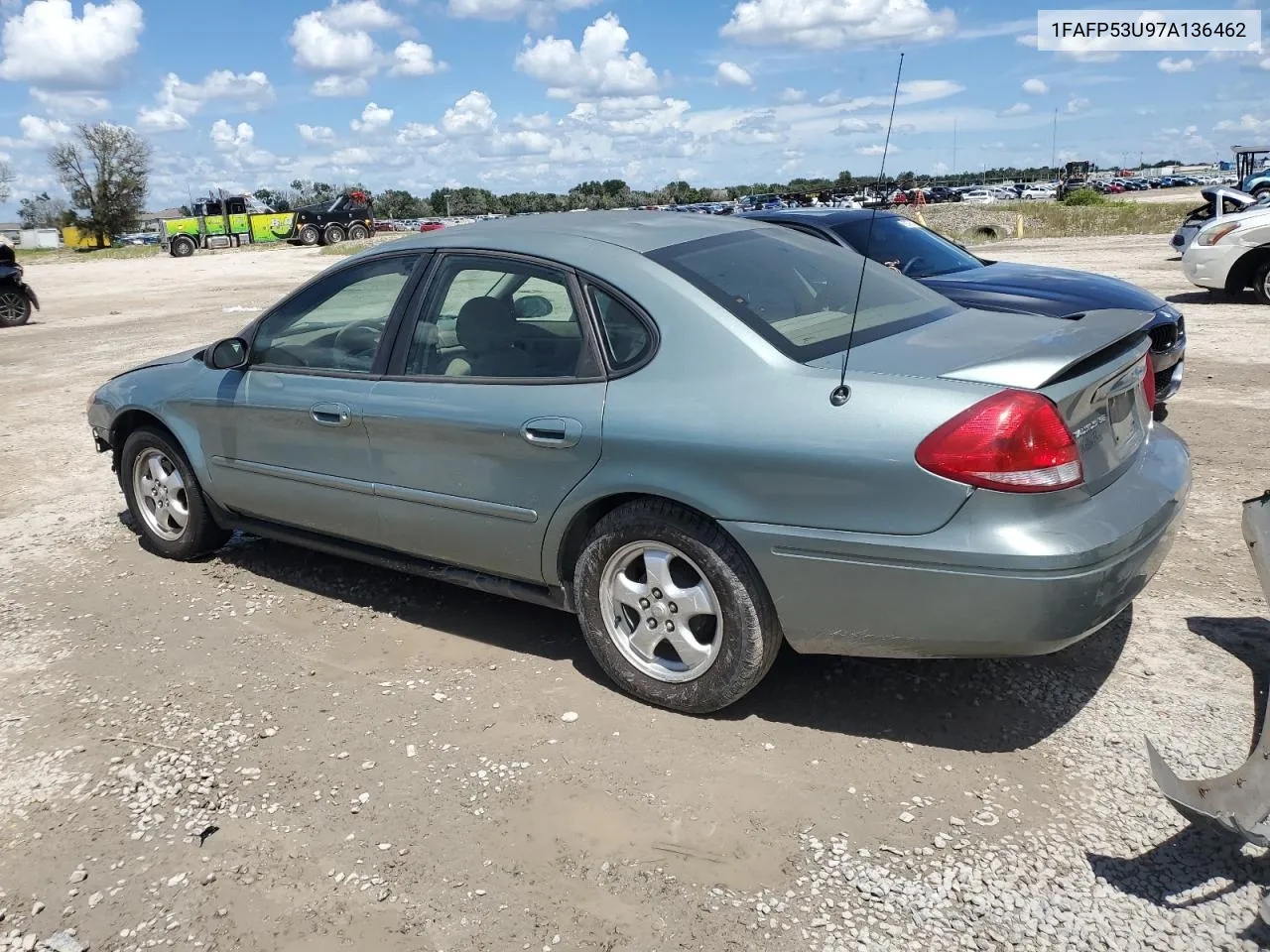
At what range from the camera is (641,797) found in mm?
3248

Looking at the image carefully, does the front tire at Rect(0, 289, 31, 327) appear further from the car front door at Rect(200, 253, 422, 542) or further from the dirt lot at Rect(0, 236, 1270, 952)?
the car front door at Rect(200, 253, 422, 542)

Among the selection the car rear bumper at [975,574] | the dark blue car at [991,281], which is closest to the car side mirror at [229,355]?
the car rear bumper at [975,574]

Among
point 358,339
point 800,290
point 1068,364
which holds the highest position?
point 800,290

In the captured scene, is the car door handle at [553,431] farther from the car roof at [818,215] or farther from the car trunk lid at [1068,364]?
the car roof at [818,215]

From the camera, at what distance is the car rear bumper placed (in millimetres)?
2990

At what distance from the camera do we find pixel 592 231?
4129mm

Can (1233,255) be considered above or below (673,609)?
above

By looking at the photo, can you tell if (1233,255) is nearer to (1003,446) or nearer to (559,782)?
(1003,446)

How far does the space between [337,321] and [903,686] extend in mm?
2833

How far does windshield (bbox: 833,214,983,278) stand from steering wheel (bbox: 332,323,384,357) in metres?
4.39

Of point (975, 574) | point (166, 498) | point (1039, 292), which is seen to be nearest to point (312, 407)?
point (166, 498)

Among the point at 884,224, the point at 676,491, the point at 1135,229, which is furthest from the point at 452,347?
the point at 1135,229

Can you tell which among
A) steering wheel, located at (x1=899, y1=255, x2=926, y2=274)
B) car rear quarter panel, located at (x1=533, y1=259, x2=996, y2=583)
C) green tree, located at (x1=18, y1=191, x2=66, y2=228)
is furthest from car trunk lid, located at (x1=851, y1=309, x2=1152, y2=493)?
green tree, located at (x1=18, y1=191, x2=66, y2=228)

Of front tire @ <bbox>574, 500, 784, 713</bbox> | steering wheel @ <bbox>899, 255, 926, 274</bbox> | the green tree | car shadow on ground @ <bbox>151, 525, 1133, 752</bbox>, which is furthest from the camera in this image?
the green tree
